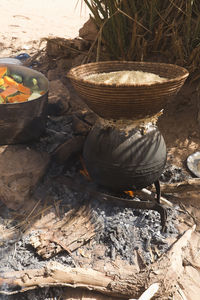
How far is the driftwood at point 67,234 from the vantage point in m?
2.32

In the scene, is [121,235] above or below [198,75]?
below

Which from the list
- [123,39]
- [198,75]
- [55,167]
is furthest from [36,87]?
[198,75]

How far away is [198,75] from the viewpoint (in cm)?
369

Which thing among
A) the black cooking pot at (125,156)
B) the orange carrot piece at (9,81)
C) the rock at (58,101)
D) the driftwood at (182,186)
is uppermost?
the orange carrot piece at (9,81)

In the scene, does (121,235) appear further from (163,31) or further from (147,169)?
(163,31)

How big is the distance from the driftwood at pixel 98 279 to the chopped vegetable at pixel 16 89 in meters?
1.69

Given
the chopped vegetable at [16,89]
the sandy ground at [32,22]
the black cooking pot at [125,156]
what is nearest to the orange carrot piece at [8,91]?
the chopped vegetable at [16,89]

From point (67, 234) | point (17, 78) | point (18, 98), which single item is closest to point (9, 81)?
point (17, 78)

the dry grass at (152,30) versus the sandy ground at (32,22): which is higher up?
the dry grass at (152,30)

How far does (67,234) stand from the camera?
253cm

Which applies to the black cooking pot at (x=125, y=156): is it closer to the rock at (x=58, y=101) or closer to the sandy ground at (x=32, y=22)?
the rock at (x=58, y=101)

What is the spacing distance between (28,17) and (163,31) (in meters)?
7.26

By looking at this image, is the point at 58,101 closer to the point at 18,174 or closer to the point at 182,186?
the point at 18,174

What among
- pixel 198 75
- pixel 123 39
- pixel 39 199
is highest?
pixel 123 39
